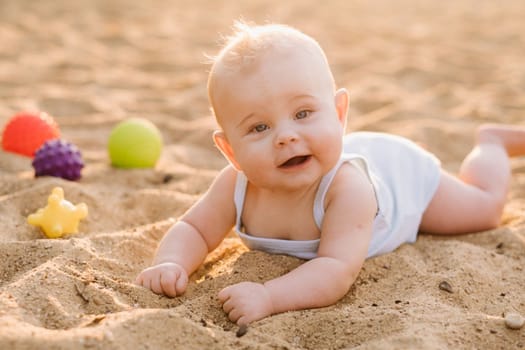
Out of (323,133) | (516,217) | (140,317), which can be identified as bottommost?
(516,217)

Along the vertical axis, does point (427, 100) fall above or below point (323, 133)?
below

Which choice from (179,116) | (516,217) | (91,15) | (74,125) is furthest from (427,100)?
(91,15)

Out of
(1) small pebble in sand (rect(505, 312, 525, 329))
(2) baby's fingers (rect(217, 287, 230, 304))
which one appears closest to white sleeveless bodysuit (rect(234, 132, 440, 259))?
(2) baby's fingers (rect(217, 287, 230, 304))

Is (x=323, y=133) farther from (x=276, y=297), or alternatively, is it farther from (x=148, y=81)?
(x=148, y=81)

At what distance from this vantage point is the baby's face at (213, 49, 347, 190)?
2113 millimetres

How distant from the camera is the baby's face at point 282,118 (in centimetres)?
211

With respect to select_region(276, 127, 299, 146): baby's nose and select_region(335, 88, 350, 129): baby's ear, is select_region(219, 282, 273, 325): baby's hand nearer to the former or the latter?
select_region(276, 127, 299, 146): baby's nose

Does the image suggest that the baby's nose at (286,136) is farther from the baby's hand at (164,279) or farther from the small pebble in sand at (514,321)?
the small pebble in sand at (514,321)

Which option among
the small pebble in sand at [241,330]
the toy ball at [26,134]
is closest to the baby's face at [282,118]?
the small pebble in sand at [241,330]

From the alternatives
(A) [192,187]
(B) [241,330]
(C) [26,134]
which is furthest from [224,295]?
(C) [26,134]

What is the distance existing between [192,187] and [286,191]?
967 mm

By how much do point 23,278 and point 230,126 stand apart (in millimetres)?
779

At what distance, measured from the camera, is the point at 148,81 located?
5.57 m

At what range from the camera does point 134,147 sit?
11.5ft
